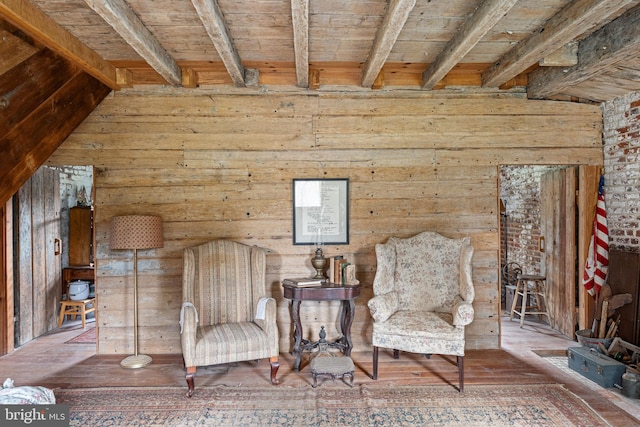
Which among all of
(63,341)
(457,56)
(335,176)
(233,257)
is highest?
(457,56)

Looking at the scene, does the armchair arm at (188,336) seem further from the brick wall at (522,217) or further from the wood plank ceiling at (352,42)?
the brick wall at (522,217)

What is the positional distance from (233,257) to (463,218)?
2.24m

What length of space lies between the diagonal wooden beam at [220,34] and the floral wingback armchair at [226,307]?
4.92 feet

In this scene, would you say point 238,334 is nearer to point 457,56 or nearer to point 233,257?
point 233,257

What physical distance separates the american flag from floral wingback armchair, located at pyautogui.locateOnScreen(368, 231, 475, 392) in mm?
1395

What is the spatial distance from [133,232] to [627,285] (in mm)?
4327

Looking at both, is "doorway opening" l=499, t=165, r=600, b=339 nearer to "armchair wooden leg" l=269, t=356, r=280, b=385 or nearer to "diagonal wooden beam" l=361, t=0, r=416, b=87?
"diagonal wooden beam" l=361, t=0, r=416, b=87

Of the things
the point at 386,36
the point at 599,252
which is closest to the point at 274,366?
the point at 386,36

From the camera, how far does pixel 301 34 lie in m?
2.71

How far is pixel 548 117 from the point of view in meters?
3.99

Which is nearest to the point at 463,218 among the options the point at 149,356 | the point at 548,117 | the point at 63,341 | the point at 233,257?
the point at 548,117

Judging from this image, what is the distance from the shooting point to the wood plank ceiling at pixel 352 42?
2545mm

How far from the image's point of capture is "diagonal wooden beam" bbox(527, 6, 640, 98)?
263 centimetres

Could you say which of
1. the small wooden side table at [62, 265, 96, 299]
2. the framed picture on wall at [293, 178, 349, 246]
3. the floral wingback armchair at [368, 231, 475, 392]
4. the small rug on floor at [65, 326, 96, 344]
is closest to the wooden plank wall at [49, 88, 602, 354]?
the framed picture on wall at [293, 178, 349, 246]
